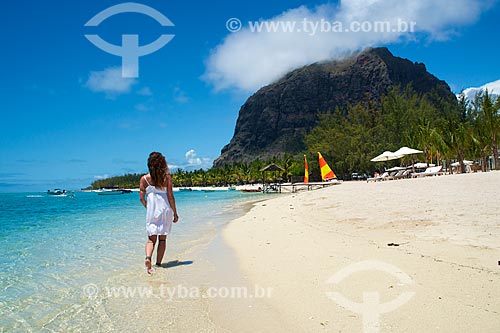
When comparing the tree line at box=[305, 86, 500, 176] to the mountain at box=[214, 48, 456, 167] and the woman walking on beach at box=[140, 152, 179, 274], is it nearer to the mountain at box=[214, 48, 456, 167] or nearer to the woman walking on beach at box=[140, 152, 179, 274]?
the woman walking on beach at box=[140, 152, 179, 274]

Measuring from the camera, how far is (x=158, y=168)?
6.08m

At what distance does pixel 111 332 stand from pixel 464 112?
200ft

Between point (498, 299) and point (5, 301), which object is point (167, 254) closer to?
point (5, 301)

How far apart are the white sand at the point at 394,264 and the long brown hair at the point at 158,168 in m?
2.05

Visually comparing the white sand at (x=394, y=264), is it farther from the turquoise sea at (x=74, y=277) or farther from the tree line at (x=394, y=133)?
the tree line at (x=394, y=133)

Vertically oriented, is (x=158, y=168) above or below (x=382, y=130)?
below

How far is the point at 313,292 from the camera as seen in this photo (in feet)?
14.1

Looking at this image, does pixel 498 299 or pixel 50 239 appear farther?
pixel 50 239

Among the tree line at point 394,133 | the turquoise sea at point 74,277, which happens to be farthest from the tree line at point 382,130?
the turquoise sea at point 74,277

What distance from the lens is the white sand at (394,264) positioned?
336 centimetres

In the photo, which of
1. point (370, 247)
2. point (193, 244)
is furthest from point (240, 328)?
point (193, 244)

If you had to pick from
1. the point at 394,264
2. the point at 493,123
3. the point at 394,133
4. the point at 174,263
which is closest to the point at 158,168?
the point at 174,263

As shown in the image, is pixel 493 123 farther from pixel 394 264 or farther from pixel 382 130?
pixel 394 264

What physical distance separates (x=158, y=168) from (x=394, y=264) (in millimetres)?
3976
